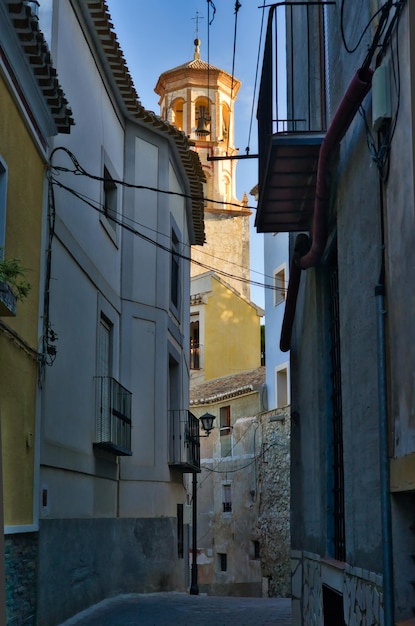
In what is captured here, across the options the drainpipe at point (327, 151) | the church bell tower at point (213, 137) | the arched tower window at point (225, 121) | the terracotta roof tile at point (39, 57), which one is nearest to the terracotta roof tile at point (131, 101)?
the terracotta roof tile at point (39, 57)

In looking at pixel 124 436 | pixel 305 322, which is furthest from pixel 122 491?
pixel 305 322

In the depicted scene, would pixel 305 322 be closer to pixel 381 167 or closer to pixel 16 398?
pixel 16 398

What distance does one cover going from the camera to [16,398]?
9875mm

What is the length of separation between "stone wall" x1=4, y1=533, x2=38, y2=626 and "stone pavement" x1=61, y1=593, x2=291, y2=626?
1698 millimetres

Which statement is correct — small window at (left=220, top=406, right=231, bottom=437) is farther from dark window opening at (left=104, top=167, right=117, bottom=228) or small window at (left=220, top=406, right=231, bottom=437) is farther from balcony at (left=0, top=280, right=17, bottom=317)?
balcony at (left=0, top=280, right=17, bottom=317)

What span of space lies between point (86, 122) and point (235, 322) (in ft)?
108

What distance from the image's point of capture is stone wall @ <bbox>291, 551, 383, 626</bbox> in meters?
6.11

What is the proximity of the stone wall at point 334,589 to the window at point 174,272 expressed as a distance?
33.4ft

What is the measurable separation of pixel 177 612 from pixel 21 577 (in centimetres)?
475

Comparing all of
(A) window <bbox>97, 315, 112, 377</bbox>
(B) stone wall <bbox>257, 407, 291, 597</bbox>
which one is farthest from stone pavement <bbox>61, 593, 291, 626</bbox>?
(B) stone wall <bbox>257, 407, 291, 597</bbox>

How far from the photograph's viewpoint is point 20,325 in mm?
10031

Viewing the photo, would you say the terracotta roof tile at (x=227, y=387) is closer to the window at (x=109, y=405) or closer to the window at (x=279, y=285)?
the window at (x=279, y=285)

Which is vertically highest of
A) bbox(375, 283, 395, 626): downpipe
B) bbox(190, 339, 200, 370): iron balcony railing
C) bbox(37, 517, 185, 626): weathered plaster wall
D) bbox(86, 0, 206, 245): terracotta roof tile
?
bbox(86, 0, 206, 245): terracotta roof tile

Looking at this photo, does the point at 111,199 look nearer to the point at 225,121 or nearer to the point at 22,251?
the point at 22,251
